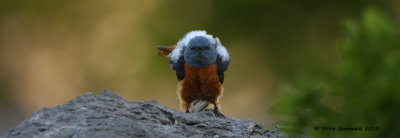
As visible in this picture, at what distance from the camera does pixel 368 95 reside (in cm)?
157

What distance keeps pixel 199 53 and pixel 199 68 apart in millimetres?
258

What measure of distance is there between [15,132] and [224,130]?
1756 mm

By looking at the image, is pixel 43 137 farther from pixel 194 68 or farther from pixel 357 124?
pixel 194 68

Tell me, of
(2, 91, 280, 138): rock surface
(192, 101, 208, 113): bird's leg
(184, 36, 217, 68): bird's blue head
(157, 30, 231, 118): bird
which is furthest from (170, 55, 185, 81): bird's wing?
(2, 91, 280, 138): rock surface

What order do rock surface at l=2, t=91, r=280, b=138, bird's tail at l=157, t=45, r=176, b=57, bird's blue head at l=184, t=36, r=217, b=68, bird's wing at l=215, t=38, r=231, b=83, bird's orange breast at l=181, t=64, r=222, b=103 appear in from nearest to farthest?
1. rock surface at l=2, t=91, r=280, b=138
2. bird's blue head at l=184, t=36, r=217, b=68
3. bird's orange breast at l=181, t=64, r=222, b=103
4. bird's wing at l=215, t=38, r=231, b=83
5. bird's tail at l=157, t=45, r=176, b=57

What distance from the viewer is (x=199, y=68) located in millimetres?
6785

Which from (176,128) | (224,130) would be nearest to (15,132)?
(176,128)

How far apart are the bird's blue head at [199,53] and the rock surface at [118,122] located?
2.35 metres

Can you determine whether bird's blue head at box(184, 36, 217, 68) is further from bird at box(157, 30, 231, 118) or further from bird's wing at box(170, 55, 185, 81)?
bird's wing at box(170, 55, 185, 81)

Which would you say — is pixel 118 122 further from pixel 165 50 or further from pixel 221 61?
pixel 165 50

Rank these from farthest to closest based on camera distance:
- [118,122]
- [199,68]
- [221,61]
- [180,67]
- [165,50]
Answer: [165,50] < [180,67] < [221,61] < [199,68] < [118,122]

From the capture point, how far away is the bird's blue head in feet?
21.9

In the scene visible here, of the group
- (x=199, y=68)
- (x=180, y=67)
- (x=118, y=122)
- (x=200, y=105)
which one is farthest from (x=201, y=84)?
(x=118, y=122)

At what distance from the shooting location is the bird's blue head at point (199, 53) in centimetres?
666
